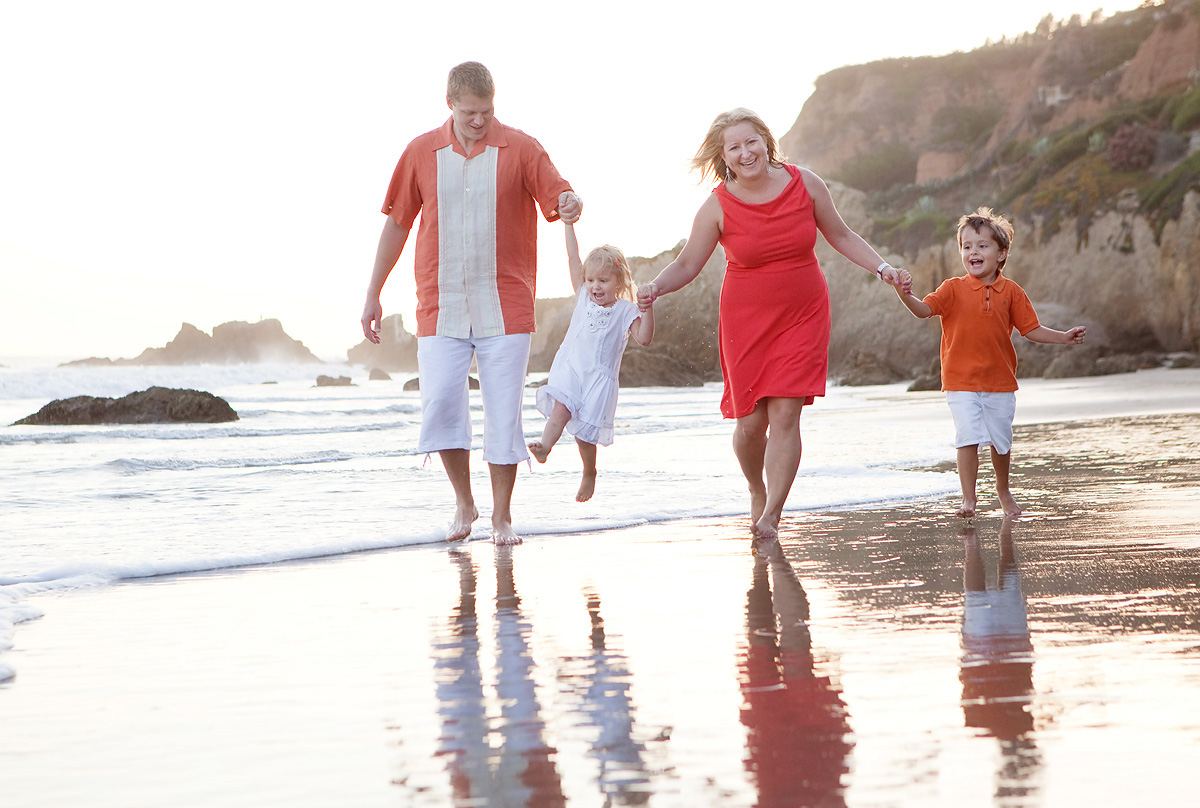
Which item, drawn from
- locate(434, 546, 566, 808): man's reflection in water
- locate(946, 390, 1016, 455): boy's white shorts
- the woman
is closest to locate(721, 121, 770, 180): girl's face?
the woman

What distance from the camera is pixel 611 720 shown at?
207 centimetres

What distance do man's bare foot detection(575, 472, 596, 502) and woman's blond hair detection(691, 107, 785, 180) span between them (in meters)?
1.61

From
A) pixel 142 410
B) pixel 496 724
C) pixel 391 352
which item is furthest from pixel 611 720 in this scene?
pixel 391 352

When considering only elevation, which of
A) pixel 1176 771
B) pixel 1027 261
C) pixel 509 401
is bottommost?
pixel 1176 771

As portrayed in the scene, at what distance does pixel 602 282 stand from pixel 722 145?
134 centimetres

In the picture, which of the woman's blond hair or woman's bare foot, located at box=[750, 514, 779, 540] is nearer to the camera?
woman's bare foot, located at box=[750, 514, 779, 540]

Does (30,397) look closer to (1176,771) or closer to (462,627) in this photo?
(462,627)

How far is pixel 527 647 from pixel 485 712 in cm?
55

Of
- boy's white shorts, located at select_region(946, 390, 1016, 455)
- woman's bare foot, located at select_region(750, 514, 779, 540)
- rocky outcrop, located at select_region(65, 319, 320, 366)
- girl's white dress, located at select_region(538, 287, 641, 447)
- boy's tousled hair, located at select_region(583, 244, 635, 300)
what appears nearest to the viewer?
woman's bare foot, located at select_region(750, 514, 779, 540)

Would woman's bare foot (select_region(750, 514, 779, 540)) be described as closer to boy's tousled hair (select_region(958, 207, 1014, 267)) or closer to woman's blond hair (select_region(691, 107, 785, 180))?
woman's blond hair (select_region(691, 107, 785, 180))

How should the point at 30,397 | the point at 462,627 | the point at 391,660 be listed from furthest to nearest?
the point at 30,397 < the point at 462,627 < the point at 391,660

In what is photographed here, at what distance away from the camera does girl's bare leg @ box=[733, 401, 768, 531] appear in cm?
481

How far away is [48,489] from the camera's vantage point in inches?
257

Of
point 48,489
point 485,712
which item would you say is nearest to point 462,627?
point 485,712
